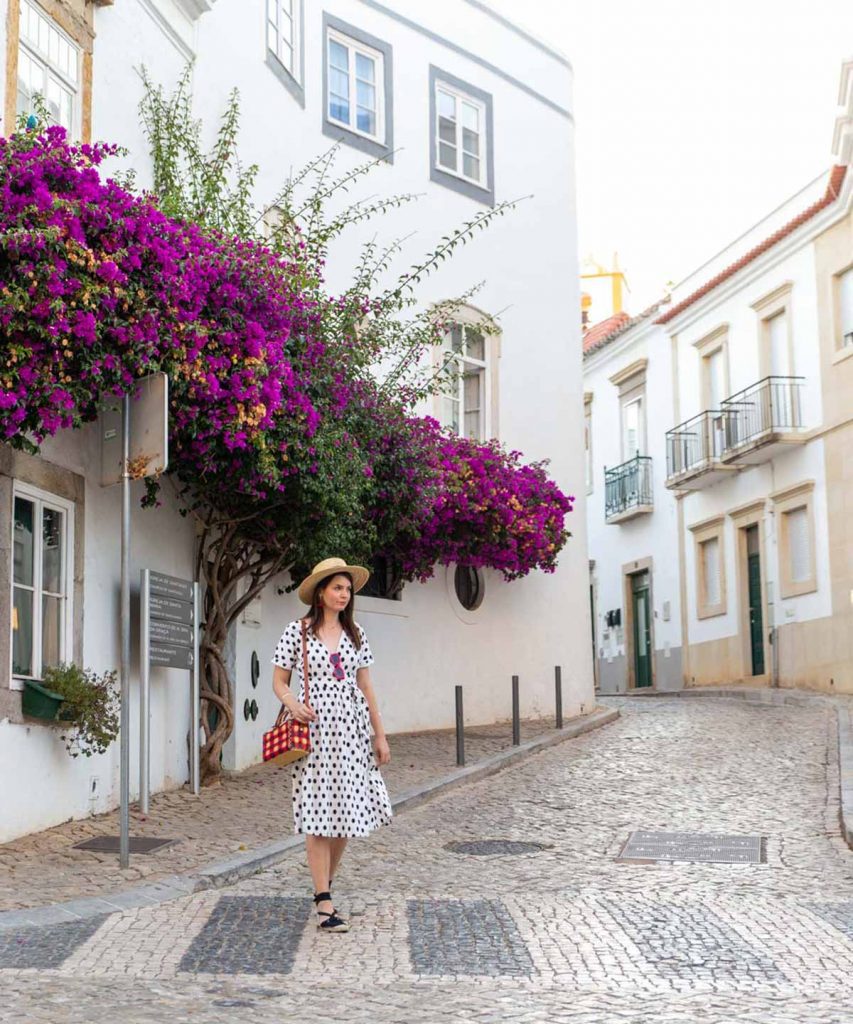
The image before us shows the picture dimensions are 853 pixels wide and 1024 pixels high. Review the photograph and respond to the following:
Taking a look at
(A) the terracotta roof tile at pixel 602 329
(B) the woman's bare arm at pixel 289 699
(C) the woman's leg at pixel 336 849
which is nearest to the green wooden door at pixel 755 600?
(A) the terracotta roof tile at pixel 602 329

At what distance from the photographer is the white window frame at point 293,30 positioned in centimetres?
1655

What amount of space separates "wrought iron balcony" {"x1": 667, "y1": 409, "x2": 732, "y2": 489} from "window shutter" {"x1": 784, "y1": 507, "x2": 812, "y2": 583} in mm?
1848

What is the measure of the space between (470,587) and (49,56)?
9.46 metres

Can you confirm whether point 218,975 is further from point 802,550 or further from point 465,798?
point 802,550

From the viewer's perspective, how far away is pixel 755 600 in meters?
28.6

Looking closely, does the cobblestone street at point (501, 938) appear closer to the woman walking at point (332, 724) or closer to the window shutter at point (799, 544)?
the woman walking at point (332, 724)

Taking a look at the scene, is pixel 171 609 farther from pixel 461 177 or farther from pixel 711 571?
pixel 711 571

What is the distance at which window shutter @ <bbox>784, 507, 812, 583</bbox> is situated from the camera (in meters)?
26.6

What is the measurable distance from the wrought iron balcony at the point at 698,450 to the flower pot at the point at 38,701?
19847mm

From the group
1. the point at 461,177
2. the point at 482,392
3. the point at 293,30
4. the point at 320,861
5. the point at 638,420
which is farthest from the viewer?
the point at 638,420

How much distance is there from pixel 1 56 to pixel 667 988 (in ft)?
25.4

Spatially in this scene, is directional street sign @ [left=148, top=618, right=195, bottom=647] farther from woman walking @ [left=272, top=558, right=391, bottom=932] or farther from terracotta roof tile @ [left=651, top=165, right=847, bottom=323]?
terracotta roof tile @ [left=651, top=165, right=847, bottom=323]

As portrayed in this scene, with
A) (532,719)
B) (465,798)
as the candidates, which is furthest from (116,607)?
(532,719)

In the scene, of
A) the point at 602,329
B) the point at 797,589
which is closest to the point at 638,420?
the point at 602,329
